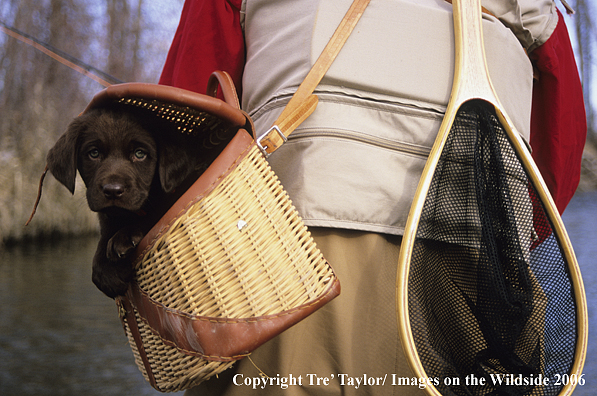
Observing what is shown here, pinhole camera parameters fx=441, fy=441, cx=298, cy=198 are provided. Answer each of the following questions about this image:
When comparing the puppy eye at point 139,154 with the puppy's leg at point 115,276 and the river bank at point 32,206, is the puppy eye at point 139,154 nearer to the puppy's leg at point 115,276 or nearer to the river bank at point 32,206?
the puppy's leg at point 115,276

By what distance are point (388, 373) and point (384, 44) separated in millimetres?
967

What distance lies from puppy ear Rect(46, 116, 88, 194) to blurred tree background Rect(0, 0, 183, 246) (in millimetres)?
5595

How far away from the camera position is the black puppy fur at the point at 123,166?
1.36 meters

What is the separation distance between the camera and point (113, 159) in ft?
4.84

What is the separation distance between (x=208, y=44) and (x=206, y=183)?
28.1 inches

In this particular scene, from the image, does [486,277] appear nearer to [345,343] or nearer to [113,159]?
[345,343]

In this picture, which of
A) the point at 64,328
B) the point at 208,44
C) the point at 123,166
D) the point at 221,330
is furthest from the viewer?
the point at 64,328

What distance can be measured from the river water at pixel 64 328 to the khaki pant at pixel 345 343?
96.1 inches

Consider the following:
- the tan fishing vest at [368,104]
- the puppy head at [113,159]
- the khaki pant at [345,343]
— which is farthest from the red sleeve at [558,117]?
the puppy head at [113,159]

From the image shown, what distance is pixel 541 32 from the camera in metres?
1.50

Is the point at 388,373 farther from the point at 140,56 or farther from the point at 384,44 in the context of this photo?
the point at 140,56

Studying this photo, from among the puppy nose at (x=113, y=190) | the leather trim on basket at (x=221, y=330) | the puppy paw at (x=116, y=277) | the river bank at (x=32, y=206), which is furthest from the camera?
the river bank at (x=32, y=206)

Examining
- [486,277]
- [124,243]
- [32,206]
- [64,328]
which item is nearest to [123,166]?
Answer: [124,243]

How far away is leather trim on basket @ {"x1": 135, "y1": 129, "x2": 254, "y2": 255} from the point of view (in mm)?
1013
